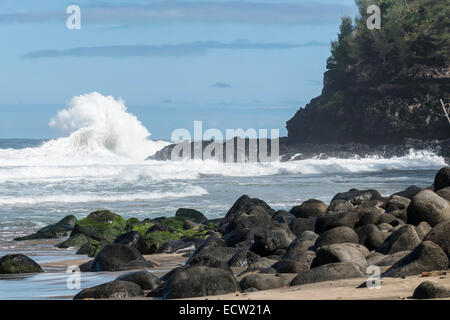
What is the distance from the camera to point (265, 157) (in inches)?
2277

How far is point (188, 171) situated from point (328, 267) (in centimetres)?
2902

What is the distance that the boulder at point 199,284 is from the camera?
6430 millimetres

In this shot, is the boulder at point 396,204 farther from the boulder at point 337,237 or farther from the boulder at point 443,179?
the boulder at point 337,237

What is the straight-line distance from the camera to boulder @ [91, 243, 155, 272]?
30.3 ft

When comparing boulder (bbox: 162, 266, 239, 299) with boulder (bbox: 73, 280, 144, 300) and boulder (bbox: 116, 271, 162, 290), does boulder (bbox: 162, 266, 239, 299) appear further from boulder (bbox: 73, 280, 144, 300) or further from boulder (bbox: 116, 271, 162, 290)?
boulder (bbox: 116, 271, 162, 290)

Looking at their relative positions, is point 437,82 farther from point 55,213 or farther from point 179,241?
point 179,241

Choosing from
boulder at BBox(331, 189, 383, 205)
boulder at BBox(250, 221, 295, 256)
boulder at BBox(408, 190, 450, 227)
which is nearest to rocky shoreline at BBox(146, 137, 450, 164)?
boulder at BBox(331, 189, 383, 205)

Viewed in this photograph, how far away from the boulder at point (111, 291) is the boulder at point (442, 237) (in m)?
2.79

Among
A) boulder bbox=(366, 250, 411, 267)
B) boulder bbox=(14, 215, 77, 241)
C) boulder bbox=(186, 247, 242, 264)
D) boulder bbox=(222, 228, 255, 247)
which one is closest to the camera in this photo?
boulder bbox=(366, 250, 411, 267)

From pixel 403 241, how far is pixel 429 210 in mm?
1499

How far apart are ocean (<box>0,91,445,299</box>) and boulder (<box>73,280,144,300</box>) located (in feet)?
2.00

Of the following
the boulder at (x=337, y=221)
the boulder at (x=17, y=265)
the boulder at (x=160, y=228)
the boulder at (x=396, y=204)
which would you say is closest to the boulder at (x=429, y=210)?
the boulder at (x=337, y=221)

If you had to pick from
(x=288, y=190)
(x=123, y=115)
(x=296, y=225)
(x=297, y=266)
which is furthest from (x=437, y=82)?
(x=297, y=266)

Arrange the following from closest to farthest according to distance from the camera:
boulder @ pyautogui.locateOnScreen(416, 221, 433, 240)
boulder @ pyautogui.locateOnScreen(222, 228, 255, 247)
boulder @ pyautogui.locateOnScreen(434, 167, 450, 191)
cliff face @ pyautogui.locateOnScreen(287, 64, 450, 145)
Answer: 1. boulder @ pyautogui.locateOnScreen(416, 221, 433, 240)
2. boulder @ pyautogui.locateOnScreen(222, 228, 255, 247)
3. boulder @ pyautogui.locateOnScreen(434, 167, 450, 191)
4. cliff face @ pyautogui.locateOnScreen(287, 64, 450, 145)
